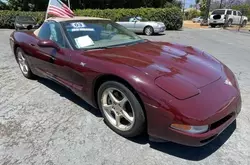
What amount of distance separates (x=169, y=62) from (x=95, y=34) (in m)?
1.32

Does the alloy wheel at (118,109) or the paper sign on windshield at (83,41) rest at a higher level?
the paper sign on windshield at (83,41)

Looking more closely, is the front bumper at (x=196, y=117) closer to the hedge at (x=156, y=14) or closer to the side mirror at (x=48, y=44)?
the side mirror at (x=48, y=44)

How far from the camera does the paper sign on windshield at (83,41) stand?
3478mm

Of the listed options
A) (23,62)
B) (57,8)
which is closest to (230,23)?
(57,8)

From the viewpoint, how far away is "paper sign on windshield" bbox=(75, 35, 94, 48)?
11.4 ft

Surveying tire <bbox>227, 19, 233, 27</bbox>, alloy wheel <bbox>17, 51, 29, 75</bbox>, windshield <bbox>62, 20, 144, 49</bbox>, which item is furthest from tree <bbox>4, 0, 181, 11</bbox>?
windshield <bbox>62, 20, 144, 49</bbox>

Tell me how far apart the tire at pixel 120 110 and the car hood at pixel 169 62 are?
0.30 m

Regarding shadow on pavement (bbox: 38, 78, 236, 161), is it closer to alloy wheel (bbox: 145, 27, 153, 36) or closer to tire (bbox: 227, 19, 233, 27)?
alloy wheel (bbox: 145, 27, 153, 36)

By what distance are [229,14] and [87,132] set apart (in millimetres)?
26256

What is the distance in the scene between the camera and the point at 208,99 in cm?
247

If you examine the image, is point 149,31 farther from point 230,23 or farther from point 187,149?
point 230,23

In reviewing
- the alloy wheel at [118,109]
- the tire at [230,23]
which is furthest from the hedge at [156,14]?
the alloy wheel at [118,109]

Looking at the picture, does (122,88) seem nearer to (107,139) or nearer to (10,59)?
(107,139)

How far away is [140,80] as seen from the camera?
254 cm
